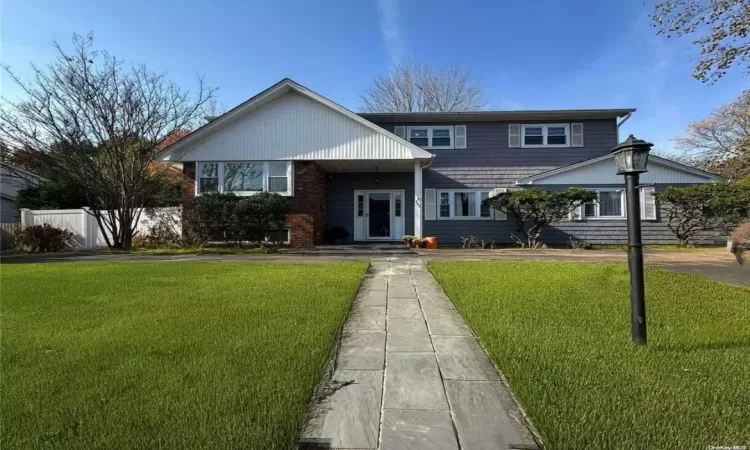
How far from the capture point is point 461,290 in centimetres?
556

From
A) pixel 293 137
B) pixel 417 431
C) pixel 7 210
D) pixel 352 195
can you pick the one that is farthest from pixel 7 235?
pixel 417 431

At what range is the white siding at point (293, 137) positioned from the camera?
1317 centimetres

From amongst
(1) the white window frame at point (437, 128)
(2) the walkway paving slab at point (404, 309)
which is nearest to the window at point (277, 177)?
(1) the white window frame at point (437, 128)

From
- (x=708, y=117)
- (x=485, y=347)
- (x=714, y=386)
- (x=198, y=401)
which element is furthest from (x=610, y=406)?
(x=708, y=117)

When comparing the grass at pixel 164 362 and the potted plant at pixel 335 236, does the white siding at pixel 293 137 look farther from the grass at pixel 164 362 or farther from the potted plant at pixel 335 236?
the grass at pixel 164 362

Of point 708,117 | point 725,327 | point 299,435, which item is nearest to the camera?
point 299,435

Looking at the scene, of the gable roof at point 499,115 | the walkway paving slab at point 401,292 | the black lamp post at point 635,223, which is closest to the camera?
the black lamp post at point 635,223

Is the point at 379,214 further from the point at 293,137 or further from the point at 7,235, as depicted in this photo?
the point at 7,235

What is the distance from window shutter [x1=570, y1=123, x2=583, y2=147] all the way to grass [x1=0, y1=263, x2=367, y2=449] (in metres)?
13.8

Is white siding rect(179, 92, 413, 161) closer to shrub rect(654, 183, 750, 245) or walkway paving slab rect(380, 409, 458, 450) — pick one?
shrub rect(654, 183, 750, 245)

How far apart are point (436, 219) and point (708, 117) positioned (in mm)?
25944

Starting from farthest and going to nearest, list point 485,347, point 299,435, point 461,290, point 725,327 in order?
point 461,290, point 725,327, point 485,347, point 299,435

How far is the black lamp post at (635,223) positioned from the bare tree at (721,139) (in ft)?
87.5

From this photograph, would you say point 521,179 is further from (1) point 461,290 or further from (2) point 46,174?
(2) point 46,174
